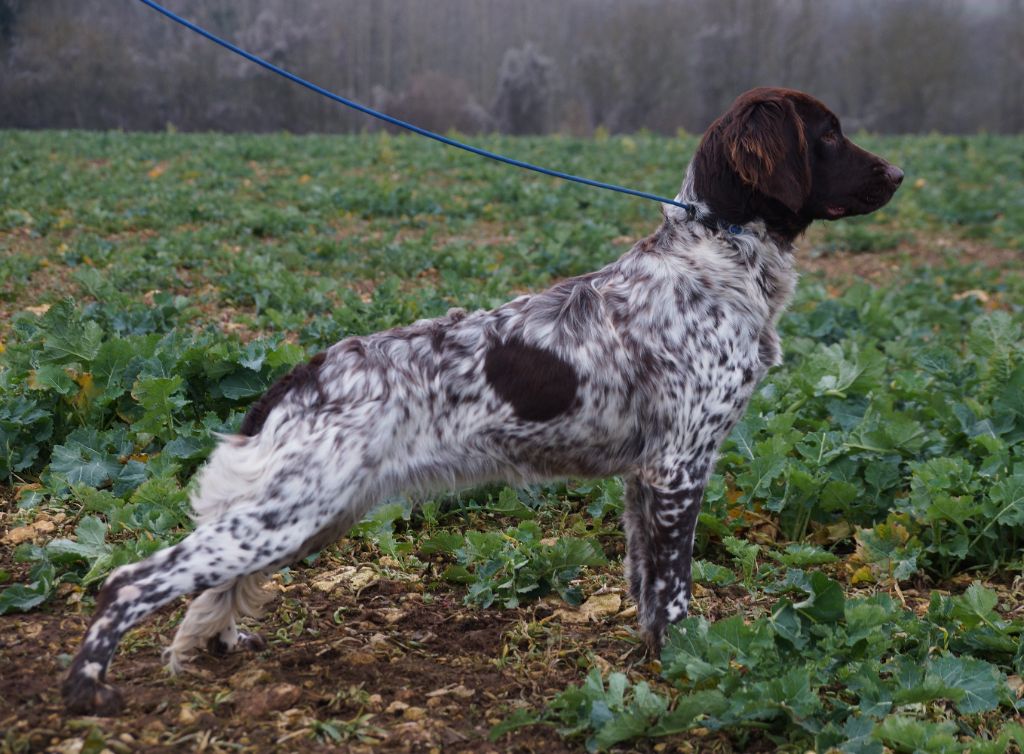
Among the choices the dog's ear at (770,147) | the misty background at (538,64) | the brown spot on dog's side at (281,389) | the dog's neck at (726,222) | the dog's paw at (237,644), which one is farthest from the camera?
the misty background at (538,64)

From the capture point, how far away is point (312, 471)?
3.00m

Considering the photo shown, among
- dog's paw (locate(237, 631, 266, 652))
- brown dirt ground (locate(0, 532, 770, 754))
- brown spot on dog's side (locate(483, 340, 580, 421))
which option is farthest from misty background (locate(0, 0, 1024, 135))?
brown spot on dog's side (locate(483, 340, 580, 421))

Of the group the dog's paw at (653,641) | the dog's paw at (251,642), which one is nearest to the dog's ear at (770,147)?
the dog's paw at (653,641)

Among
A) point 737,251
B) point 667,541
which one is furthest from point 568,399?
point 737,251

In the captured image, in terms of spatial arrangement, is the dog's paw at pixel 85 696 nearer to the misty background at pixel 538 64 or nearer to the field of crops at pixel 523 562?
the field of crops at pixel 523 562

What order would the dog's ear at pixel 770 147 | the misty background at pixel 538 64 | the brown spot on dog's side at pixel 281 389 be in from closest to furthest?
1. the brown spot on dog's side at pixel 281 389
2. the dog's ear at pixel 770 147
3. the misty background at pixel 538 64

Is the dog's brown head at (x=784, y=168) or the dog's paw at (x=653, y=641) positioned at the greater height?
the dog's brown head at (x=784, y=168)

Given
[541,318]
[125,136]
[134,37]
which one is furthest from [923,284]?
[134,37]

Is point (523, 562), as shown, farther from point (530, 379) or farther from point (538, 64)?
point (538, 64)

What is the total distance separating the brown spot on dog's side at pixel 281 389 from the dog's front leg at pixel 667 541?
1.14 metres

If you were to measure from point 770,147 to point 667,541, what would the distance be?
1.36 metres

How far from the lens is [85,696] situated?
2.85 metres

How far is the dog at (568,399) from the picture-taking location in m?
3.00

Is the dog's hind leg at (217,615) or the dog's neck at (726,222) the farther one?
the dog's neck at (726,222)
